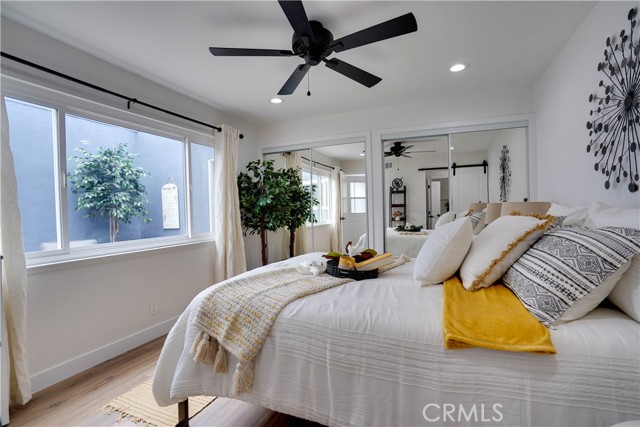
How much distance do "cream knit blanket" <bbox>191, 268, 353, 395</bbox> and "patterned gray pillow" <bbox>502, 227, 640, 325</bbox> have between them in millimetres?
918

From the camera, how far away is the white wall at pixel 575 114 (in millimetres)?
1629

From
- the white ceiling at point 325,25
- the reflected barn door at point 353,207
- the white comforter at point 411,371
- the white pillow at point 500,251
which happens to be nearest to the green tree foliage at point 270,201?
the reflected barn door at point 353,207

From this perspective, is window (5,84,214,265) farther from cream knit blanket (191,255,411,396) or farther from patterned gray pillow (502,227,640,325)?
patterned gray pillow (502,227,640,325)

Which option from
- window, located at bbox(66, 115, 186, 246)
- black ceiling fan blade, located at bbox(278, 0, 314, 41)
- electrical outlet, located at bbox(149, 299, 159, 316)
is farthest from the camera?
electrical outlet, located at bbox(149, 299, 159, 316)

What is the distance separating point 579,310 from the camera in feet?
3.27

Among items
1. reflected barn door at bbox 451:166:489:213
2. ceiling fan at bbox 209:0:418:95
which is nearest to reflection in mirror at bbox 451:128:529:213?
reflected barn door at bbox 451:166:489:213

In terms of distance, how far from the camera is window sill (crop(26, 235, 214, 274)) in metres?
1.91

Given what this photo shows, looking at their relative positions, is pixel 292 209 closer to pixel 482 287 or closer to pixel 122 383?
pixel 122 383

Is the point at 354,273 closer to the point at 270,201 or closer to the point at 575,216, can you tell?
the point at 575,216

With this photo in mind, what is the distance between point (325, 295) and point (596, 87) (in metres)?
2.17

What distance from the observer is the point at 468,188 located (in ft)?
11.0

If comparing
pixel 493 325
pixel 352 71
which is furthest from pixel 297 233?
pixel 493 325

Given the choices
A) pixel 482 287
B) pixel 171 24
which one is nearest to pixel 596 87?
pixel 482 287

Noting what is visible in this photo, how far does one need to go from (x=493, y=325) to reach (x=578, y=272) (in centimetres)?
38
